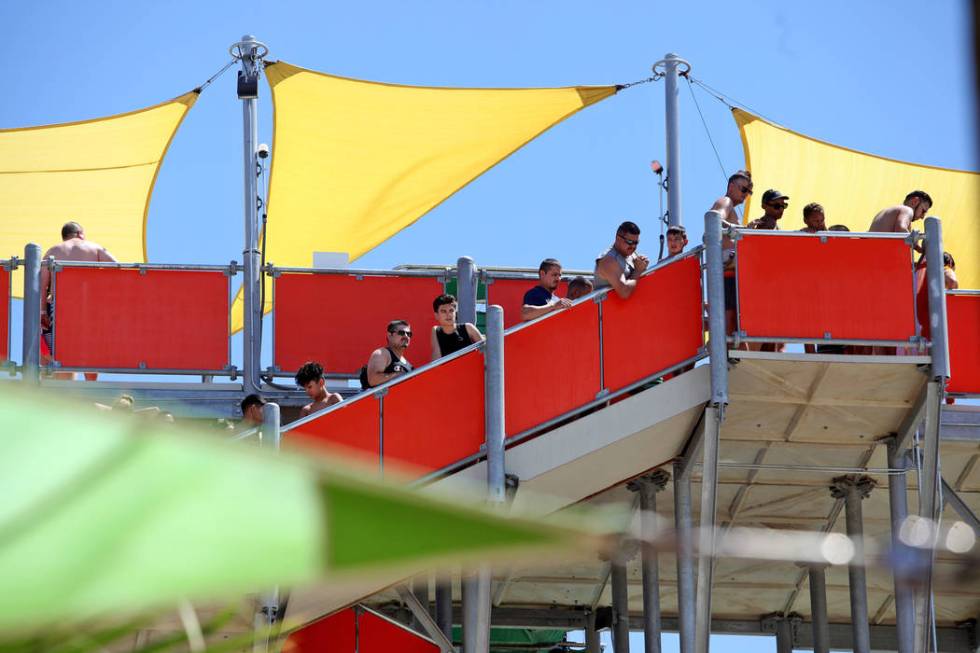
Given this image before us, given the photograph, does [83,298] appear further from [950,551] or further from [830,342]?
[950,551]

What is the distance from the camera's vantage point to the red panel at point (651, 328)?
11227 mm

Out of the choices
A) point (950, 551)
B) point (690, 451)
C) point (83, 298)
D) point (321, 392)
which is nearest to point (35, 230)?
point (83, 298)

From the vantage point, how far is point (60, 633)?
2.58 ft

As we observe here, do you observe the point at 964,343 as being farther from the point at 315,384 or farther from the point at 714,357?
the point at 315,384

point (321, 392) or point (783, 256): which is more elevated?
point (783, 256)

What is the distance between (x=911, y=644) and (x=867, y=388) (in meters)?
1.94

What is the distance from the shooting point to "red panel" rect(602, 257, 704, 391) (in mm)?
11227

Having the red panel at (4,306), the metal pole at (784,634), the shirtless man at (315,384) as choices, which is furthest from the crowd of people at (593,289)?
the metal pole at (784,634)

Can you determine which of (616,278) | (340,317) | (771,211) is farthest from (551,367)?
(340,317)

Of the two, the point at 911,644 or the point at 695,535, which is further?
the point at 911,644

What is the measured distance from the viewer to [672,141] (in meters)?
15.2

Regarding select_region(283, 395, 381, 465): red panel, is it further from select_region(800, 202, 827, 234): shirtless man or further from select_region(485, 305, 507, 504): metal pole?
select_region(800, 202, 827, 234): shirtless man

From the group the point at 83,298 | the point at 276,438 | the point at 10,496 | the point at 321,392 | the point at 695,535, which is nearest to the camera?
the point at 10,496

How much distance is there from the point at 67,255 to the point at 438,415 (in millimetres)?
3922
